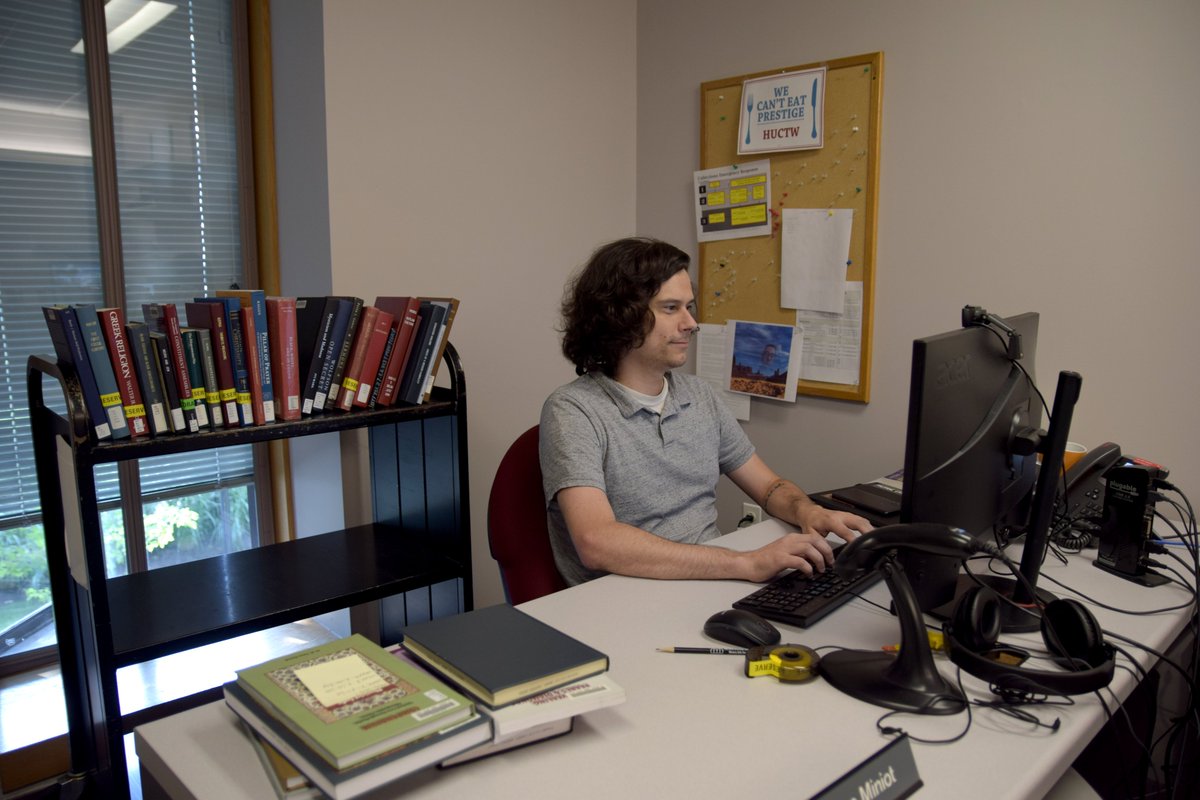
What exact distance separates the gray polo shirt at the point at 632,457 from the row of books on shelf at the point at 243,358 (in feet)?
1.45

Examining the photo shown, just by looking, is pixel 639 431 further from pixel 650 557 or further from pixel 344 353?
pixel 344 353

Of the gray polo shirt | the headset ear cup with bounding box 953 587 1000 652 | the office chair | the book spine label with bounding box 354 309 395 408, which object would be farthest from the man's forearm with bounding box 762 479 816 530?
the book spine label with bounding box 354 309 395 408

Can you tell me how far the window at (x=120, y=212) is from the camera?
2135mm

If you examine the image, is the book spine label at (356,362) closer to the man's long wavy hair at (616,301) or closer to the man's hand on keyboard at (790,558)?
the man's long wavy hair at (616,301)

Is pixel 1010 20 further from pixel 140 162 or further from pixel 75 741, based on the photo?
pixel 75 741

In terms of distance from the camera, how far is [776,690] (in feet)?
3.56

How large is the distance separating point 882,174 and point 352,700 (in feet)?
6.81

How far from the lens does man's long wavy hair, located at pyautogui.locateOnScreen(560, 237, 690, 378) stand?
182cm

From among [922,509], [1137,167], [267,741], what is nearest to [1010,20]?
[1137,167]

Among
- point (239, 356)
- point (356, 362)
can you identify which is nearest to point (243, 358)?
point (239, 356)

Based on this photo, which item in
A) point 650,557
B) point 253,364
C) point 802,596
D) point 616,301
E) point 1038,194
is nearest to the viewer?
point 802,596

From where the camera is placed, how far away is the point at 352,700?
890 millimetres

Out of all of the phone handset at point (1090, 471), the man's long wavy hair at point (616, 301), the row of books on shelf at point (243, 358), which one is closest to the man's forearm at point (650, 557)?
the man's long wavy hair at point (616, 301)

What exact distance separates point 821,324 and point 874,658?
1.55 meters
